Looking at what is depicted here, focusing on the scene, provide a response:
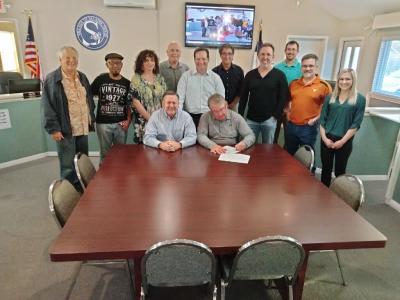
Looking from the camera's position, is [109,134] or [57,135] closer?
[57,135]

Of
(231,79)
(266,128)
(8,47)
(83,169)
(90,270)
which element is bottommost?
(90,270)

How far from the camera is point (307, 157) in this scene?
2447mm

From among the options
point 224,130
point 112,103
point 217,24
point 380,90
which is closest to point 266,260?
point 224,130

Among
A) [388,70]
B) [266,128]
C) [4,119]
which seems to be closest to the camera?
[266,128]

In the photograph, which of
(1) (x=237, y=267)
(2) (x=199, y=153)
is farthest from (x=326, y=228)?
(2) (x=199, y=153)

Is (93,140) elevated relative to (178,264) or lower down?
lower down

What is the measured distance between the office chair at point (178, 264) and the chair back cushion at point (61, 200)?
0.64 meters

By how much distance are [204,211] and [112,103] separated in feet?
5.72

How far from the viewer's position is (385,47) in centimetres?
525

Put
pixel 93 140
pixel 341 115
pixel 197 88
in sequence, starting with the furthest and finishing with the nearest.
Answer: pixel 93 140 < pixel 197 88 < pixel 341 115

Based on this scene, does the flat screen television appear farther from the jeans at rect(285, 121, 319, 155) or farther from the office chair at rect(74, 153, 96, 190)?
the office chair at rect(74, 153, 96, 190)

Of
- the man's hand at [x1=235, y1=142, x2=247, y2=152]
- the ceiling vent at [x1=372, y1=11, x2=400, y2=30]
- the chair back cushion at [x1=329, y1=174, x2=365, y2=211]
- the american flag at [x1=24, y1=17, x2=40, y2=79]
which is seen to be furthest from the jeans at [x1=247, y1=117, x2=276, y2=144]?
the american flag at [x1=24, y1=17, x2=40, y2=79]

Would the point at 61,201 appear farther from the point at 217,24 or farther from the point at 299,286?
the point at 217,24

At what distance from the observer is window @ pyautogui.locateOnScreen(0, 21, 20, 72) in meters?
5.95
